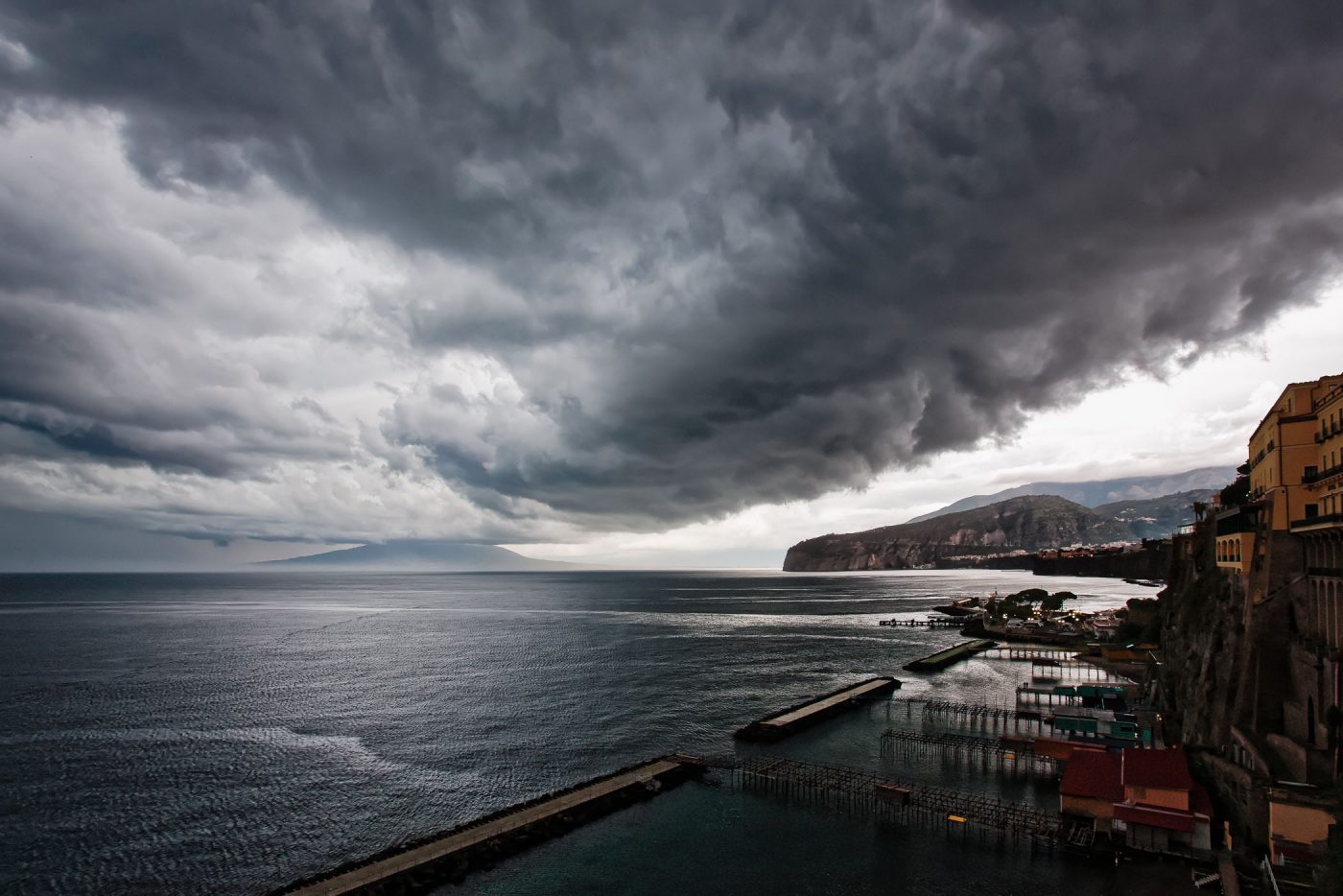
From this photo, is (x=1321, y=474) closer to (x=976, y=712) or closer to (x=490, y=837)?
(x=976, y=712)

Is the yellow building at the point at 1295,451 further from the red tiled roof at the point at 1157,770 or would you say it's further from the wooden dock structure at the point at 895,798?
the wooden dock structure at the point at 895,798

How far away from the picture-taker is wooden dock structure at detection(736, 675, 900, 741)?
7788cm

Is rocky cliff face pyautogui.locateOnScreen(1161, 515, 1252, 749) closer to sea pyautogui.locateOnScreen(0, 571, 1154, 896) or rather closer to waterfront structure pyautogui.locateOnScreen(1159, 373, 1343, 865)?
waterfront structure pyautogui.locateOnScreen(1159, 373, 1343, 865)

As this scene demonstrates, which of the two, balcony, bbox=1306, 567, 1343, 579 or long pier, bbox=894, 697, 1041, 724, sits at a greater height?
balcony, bbox=1306, 567, 1343, 579

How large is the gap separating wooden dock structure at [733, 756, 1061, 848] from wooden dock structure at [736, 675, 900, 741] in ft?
27.5

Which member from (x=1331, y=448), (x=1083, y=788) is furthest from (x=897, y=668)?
(x=1331, y=448)

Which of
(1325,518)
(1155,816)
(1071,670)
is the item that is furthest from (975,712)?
(1071,670)

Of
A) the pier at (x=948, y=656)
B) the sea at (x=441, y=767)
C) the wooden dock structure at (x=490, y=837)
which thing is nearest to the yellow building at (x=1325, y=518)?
the sea at (x=441, y=767)

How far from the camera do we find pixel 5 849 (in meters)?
50.3

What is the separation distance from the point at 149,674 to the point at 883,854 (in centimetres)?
12296

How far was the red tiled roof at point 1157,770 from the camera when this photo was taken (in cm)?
4859

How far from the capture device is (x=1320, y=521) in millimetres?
48594

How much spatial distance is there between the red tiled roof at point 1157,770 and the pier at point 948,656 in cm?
7345

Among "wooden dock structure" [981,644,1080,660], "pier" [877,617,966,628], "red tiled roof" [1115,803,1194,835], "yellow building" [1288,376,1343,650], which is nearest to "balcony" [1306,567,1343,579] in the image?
"yellow building" [1288,376,1343,650]
